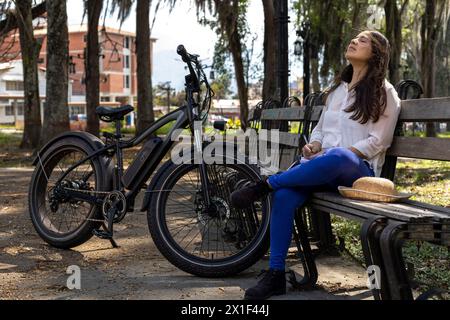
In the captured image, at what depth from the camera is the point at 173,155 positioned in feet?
13.3

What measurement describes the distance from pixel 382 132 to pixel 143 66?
584 inches

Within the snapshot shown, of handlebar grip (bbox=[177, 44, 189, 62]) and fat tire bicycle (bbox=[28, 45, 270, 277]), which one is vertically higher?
handlebar grip (bbox=[177, 44, 189, 62])

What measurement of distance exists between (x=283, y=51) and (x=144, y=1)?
9.75 meters

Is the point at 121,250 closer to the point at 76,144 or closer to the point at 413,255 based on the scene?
the point at 76,144

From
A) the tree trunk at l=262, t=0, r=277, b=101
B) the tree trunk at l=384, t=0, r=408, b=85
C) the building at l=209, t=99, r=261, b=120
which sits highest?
the tree trunk at l=384, t=0, r=408, b=85

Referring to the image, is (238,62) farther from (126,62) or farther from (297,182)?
(126,62)

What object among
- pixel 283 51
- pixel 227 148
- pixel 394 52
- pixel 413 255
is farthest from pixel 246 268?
pixel 394 52

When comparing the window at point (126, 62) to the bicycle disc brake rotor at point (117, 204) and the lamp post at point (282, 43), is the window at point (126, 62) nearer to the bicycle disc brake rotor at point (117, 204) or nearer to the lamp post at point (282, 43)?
the lamp post at point (282, 43)

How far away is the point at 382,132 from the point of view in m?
3.59

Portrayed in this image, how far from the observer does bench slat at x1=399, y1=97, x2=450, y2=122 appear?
3.20 metres

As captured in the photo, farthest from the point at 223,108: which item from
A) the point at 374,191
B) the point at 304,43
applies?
the point at 374,191

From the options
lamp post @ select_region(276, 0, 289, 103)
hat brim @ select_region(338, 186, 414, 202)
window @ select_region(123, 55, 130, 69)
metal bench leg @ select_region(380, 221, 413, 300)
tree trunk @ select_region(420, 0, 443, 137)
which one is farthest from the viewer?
window @ select_region(123, 55, 130, 69)

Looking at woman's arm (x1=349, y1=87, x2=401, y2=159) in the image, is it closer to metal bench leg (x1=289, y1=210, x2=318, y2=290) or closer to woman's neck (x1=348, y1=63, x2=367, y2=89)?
woman's neck (x1=348, y1=63, x2=367, y2=89)

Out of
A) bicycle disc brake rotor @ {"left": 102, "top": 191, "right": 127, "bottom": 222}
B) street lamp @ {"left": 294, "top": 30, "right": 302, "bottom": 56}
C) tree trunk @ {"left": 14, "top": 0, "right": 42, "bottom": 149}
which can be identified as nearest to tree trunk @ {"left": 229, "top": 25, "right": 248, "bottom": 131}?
street lamp @ {"left": 294, "top": 30, "right": 302, "bottom": 56}
